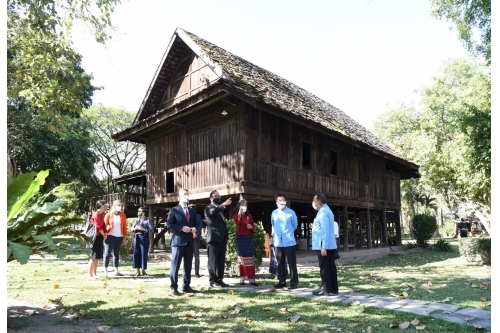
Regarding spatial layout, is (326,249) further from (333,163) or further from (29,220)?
(333,163)

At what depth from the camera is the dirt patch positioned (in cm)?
469

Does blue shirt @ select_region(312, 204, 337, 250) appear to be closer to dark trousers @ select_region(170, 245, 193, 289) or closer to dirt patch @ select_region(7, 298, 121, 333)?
Result: dark trousers @ select_region(170, 245, 193, 289)

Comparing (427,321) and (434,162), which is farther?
(434,162)

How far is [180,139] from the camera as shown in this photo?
49.0 feet

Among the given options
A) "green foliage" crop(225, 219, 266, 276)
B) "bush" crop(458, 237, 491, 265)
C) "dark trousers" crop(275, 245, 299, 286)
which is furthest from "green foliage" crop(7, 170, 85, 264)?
"bush" crop(458, 237, 491, 265)

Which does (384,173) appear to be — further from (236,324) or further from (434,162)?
(236,324)

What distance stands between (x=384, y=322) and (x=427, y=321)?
0.52m

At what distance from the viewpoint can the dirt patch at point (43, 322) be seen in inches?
185

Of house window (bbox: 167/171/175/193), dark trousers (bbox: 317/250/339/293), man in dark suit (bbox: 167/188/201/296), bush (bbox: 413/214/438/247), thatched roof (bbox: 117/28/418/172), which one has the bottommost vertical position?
bush (bbox: 413/214/438/247)

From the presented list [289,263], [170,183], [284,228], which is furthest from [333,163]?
[289,263]

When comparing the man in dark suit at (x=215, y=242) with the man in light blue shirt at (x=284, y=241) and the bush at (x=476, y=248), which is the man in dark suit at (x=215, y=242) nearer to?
the man in light blue shirt at (x=284, y=241)

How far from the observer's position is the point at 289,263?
7598 mm

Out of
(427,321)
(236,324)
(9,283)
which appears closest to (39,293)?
(9,283)

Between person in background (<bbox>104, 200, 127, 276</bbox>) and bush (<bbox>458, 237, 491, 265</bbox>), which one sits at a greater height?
person in background (<bbox>104, 200, 127, 276</bbox>)
